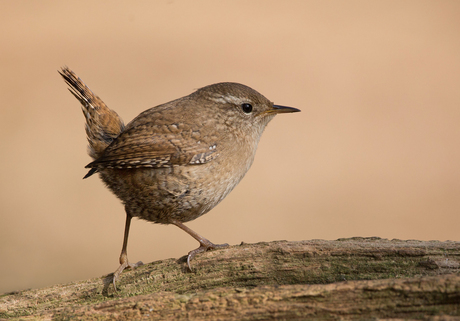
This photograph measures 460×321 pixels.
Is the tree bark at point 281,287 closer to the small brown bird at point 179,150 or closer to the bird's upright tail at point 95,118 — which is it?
the small brown bird at point 179,150

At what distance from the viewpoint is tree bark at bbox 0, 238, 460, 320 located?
2.29 meters

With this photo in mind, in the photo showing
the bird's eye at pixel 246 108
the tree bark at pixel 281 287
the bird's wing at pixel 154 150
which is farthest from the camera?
the bird's eye at pixel 246 108

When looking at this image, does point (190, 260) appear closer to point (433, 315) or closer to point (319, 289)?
point (319, 289)

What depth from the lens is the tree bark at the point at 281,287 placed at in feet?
7.50

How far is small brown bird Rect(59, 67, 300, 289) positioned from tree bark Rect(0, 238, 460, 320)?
0.84 ft

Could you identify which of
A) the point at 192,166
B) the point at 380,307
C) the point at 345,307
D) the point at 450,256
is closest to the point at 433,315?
the point at 380,307

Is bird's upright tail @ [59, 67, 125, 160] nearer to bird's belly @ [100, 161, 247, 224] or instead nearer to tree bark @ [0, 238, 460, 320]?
bird's belly @ [100, 161, 247, 224]

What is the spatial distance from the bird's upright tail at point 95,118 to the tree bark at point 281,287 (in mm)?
1189

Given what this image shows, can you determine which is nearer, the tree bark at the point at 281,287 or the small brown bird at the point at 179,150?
the tree bark at the point at 281,287

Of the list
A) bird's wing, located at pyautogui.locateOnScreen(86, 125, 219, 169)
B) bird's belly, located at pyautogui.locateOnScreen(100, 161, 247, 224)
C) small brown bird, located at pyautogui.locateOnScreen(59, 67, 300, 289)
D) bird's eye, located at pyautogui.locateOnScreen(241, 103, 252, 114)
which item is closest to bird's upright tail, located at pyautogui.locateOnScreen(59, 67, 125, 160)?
small brown bird, located at pyautogui.locateOnScreen(59, 67, 300, 289)

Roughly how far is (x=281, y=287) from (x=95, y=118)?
2.31 m

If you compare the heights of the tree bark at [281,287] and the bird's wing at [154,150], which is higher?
the bird's wing at [154,150]

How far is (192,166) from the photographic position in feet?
11.4

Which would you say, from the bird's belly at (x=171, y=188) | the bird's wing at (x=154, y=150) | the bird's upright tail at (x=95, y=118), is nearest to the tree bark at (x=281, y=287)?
the bird's belly at (x=171, y=188)
